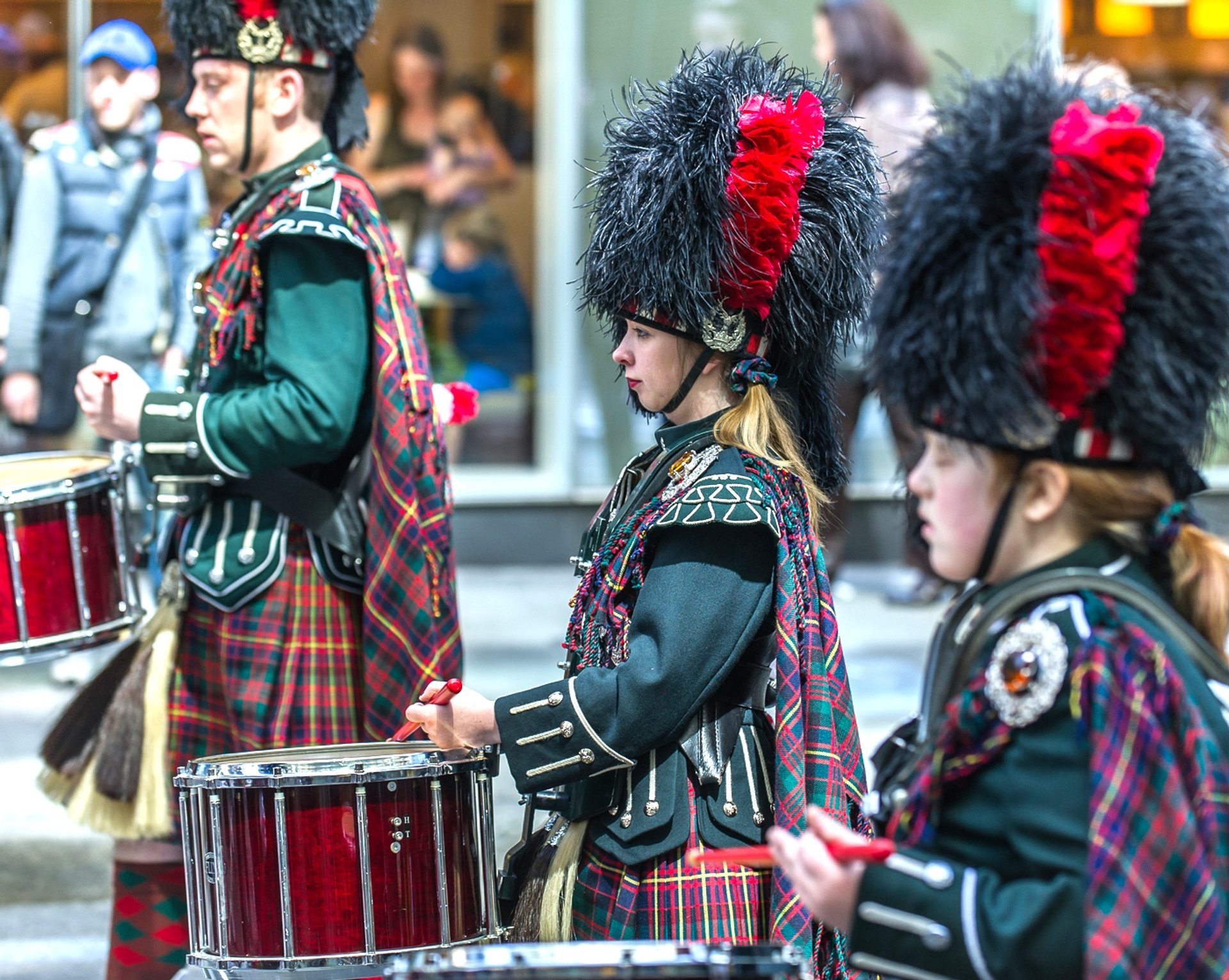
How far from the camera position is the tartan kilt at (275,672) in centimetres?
324

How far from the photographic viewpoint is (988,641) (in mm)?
1950

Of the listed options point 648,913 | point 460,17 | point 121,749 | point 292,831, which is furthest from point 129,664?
point 460,17

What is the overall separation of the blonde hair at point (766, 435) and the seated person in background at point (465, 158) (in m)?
5.26

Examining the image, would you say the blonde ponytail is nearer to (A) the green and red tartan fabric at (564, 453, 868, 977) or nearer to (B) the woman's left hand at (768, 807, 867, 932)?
(B) the woman's left hand at (768, 807, 867, 932)

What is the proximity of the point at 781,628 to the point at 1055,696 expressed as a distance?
0.72 metres

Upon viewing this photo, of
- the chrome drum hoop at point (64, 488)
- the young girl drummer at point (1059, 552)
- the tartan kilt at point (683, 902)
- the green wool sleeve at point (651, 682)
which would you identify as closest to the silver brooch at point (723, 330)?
the green wool sleeve at point (651, 682)

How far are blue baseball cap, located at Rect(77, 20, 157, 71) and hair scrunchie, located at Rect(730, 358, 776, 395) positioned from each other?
396 cm

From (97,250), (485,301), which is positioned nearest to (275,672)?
(97,250)

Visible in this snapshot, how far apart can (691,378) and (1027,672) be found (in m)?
0.97

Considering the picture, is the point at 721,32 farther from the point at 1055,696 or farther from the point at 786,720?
the point at 1055,696

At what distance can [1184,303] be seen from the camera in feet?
6.30

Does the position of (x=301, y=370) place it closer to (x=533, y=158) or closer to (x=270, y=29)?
(x=270, y=29)

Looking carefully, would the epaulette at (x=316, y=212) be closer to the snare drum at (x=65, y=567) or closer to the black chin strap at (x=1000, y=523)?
the snare drum at (x=65, y=567)

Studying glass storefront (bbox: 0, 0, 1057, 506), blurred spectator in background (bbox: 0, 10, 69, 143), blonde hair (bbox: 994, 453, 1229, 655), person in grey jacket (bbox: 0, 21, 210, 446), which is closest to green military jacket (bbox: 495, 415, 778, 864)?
blonde hair (bbox: 994, 453, 1229, 655)
